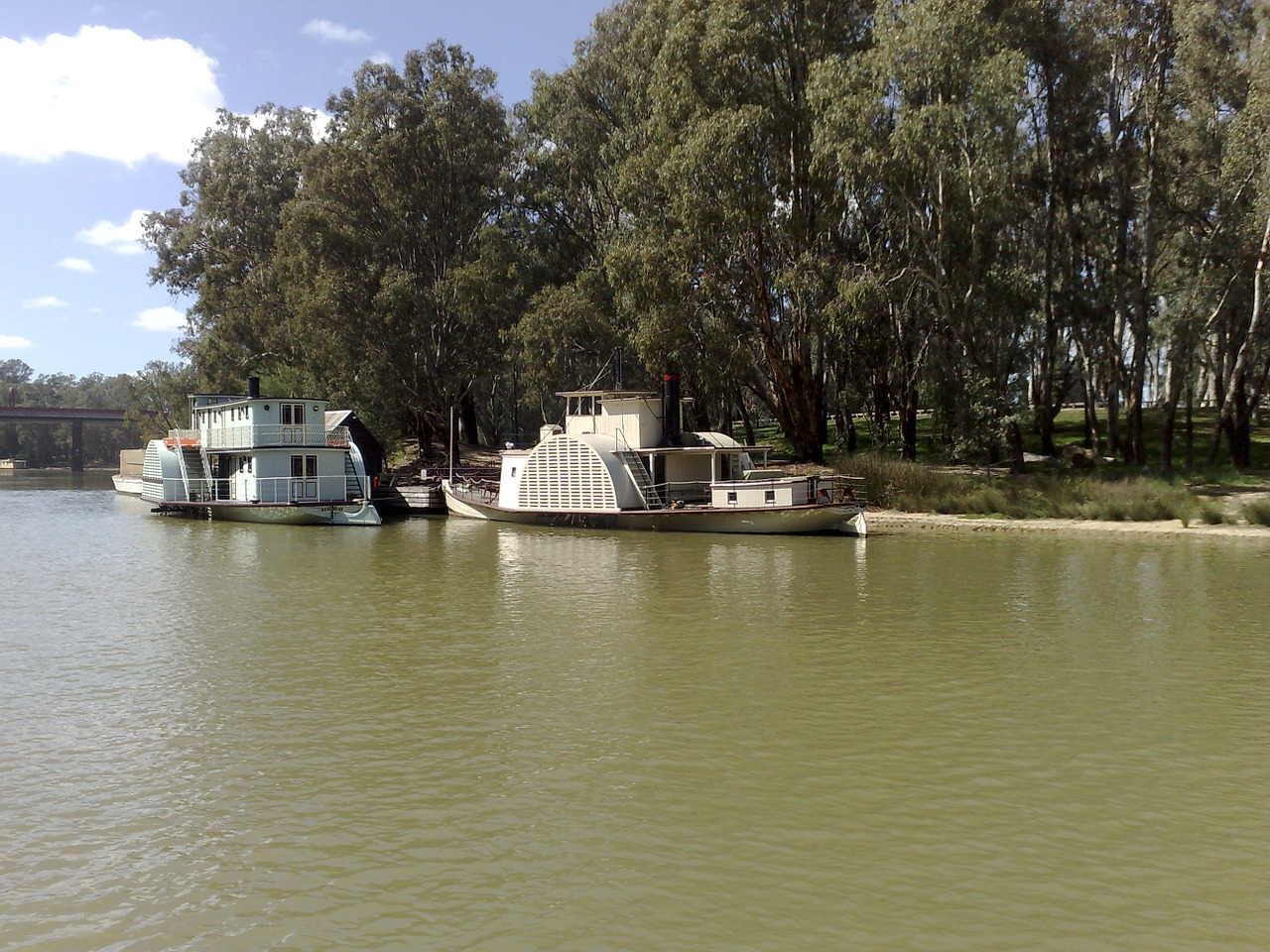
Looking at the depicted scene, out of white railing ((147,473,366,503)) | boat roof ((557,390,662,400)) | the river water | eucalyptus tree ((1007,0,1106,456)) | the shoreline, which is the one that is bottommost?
the river water

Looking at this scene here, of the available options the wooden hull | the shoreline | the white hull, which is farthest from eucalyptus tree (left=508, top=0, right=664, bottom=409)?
the white hull

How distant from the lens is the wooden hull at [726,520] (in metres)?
31.7

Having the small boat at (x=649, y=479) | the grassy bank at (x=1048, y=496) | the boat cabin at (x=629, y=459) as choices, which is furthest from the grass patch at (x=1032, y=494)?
the boat cabin at (x=629, y=459)

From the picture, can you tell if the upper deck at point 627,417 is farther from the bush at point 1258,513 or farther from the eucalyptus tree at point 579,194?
the bush at point 1258,513

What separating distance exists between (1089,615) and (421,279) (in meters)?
46.9

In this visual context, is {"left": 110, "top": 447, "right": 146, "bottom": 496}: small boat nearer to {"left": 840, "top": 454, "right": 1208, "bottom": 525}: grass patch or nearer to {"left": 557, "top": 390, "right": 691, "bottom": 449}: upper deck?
{"left": 557, "top": 390, "right": 691, "bottom": 449}: upper deck

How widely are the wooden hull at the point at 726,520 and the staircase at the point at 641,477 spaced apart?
1.78ft

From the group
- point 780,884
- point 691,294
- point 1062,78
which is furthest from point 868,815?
point 1062,78

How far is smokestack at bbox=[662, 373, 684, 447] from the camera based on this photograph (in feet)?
118

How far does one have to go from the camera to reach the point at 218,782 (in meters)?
9.78

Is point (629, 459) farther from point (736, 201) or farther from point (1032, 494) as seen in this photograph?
point (1032, 494)

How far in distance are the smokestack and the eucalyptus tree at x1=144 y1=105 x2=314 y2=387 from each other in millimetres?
37065

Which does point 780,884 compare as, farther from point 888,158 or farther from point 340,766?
point 888,158

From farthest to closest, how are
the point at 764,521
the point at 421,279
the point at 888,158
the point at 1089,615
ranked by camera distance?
the point at 421,279 → the point at 888,158 → the point at 764,521 → the point at 1089,615
